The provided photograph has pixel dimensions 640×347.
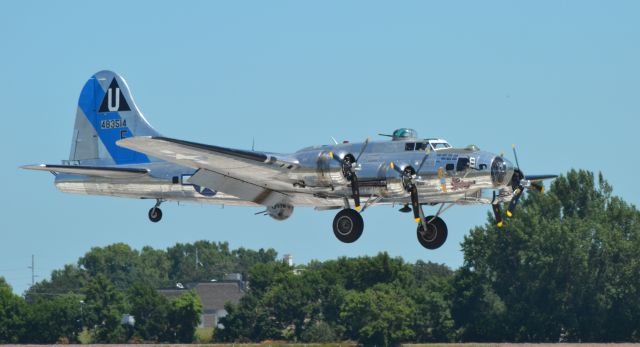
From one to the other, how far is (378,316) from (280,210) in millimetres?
33737

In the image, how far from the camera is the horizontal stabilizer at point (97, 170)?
44.4 metres

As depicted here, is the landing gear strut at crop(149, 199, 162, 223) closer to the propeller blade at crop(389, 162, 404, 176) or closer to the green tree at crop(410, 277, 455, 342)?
the propeller blade at crop(389, 162, 404, 176)

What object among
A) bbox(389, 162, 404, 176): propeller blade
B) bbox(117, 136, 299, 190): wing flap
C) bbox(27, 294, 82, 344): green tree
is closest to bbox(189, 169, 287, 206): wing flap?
bbox(117, 136, 299, 190): wing flap

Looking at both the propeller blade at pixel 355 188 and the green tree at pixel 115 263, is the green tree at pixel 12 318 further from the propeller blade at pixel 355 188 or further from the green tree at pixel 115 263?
the green tree at pixel 115 263

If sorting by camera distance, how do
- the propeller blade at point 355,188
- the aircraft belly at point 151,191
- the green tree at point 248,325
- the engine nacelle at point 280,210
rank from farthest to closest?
the green tree at point 248,325, the aircraft belly at point 151,191, the engine nacelle at point 280,210, the propeller blade at point 355,188

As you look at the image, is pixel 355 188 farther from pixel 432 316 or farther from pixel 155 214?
pixel 432 316

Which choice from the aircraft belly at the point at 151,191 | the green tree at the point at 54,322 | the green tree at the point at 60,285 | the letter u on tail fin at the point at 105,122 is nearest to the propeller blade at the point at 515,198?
the aircraft belly at the point at 151,191

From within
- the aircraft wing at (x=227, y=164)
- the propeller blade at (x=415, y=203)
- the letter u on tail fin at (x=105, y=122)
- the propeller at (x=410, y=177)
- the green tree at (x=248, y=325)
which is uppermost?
the letter u on tail fin at (x=105, y=122)

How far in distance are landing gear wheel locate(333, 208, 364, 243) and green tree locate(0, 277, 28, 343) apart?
44457mm

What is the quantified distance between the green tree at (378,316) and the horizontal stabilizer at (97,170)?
3203cm

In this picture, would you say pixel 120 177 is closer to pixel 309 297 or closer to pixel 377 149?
pixel 377 149

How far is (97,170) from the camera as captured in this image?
45.6 meters

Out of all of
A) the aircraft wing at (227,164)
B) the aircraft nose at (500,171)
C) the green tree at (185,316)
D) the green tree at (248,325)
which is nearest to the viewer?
the aircraft wing at (227,164)

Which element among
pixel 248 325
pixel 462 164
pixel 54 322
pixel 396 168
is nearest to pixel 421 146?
pixel 396 168
